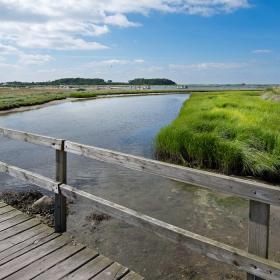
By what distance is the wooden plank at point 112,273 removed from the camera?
153 inches

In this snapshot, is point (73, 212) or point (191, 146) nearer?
point (73, 212)

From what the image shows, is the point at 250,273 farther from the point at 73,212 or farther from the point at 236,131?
the point at 236,131

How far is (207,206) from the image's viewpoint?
8914 mm

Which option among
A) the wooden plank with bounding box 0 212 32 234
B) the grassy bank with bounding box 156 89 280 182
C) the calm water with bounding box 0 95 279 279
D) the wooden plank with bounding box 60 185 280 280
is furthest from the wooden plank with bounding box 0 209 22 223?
the grassy bank with bounding box 156 89 280 182

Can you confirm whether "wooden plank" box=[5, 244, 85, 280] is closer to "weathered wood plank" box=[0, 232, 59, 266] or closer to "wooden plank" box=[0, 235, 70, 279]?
"wooden plank" box=[0, 235, 70, 279]

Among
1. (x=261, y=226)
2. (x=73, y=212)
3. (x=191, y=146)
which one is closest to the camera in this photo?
(x=261, y=226)

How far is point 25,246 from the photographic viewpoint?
458 cm

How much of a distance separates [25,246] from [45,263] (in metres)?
0.58

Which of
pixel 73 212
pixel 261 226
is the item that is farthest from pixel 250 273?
pixel 73 212

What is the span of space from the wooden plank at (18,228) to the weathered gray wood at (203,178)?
1.67m

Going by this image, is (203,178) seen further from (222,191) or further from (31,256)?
(31,256)

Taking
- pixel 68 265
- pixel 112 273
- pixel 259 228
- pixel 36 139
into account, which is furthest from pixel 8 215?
pixel 259 228

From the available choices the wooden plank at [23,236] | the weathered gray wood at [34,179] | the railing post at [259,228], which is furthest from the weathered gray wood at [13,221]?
the railing post at [259,228]

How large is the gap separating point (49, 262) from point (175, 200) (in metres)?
5.59
